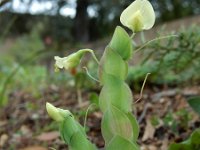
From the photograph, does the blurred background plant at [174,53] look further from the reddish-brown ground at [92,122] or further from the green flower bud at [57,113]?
the green flower bud at [57,113]

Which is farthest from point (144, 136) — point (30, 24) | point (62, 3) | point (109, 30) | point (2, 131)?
A: point (109, 30)

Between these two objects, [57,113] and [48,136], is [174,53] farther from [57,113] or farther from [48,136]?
[57,113]

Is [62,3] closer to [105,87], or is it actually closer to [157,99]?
[157,99]

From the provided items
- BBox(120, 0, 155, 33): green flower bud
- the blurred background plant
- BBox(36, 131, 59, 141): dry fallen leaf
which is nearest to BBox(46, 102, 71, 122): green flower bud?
BBox(120, 0, 155, 33): green flower bud

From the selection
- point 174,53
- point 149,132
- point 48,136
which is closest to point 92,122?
point 48,136

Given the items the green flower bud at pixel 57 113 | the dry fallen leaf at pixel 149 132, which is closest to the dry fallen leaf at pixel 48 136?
the dry fallen leaf at pixel 149 132

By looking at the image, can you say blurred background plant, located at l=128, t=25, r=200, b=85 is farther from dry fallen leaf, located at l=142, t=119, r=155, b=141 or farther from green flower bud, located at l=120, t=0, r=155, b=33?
green flower bud, located at l=120, t=0, r=155, b=33
